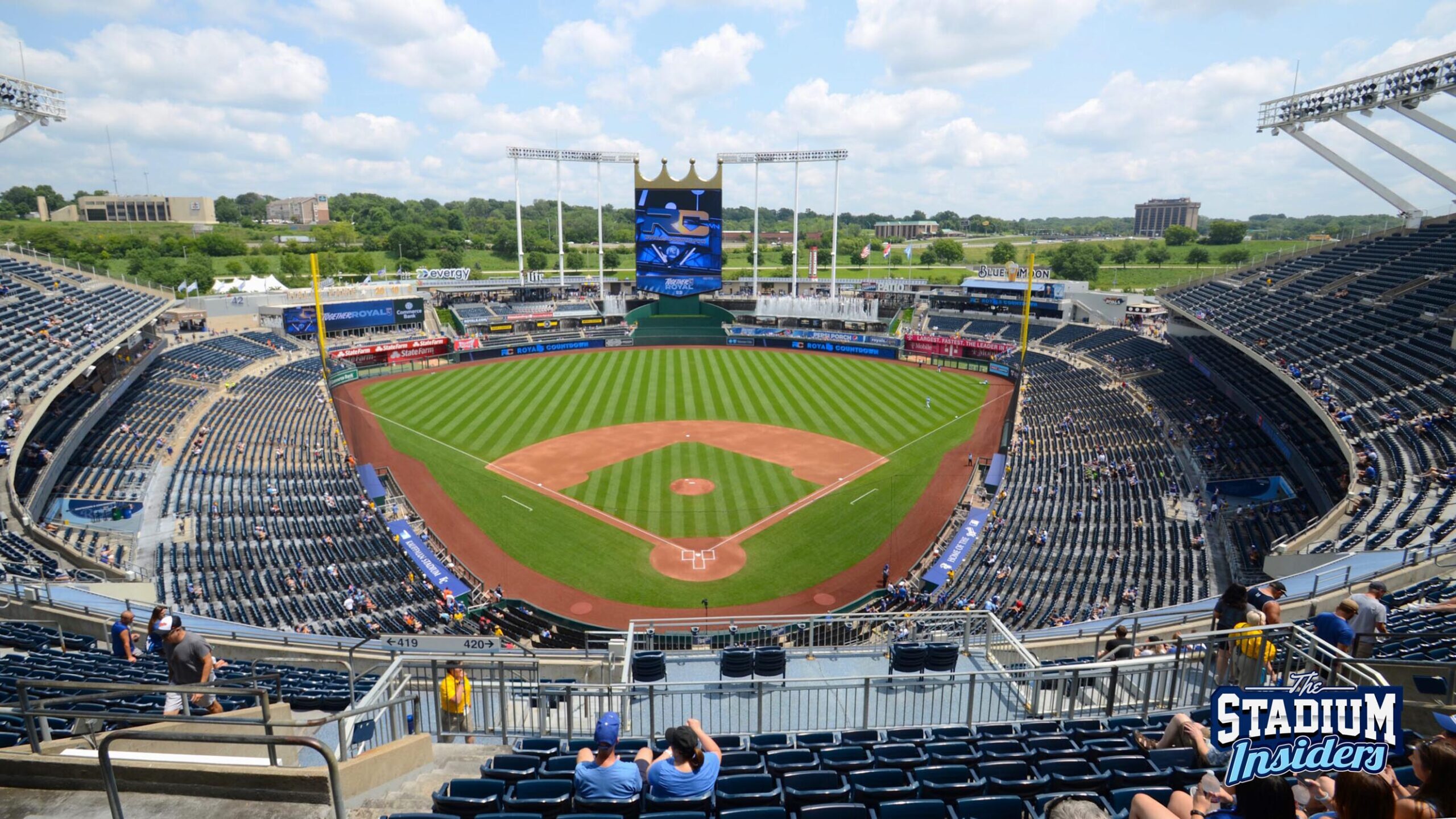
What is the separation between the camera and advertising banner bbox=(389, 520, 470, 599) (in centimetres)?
2231

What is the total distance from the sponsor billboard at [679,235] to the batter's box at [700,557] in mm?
42825

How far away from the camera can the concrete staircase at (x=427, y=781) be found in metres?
6.01

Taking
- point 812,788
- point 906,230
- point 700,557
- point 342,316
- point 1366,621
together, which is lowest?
point 700,557

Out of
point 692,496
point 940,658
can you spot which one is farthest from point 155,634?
point 692,496

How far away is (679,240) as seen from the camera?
6588cm

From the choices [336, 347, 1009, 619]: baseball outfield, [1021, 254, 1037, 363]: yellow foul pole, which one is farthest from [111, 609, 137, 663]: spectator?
[1021, 254, 1037, 363]: yellow foul pole

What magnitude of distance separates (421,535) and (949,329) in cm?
5293

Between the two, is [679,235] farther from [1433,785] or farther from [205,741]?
[1433,785]

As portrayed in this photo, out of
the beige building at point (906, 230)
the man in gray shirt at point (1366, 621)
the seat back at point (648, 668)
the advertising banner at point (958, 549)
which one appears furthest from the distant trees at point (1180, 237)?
the seat back at point (648, 668)

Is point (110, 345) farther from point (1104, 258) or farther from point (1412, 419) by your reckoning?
point (1104, 258)

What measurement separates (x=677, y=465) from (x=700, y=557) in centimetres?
931

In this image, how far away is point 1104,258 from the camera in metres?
119

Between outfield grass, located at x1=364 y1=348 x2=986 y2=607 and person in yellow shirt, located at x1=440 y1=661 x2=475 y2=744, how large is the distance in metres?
13.8

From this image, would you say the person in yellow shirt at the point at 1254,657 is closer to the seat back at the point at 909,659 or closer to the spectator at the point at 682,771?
the seat back at the point at 909,659
